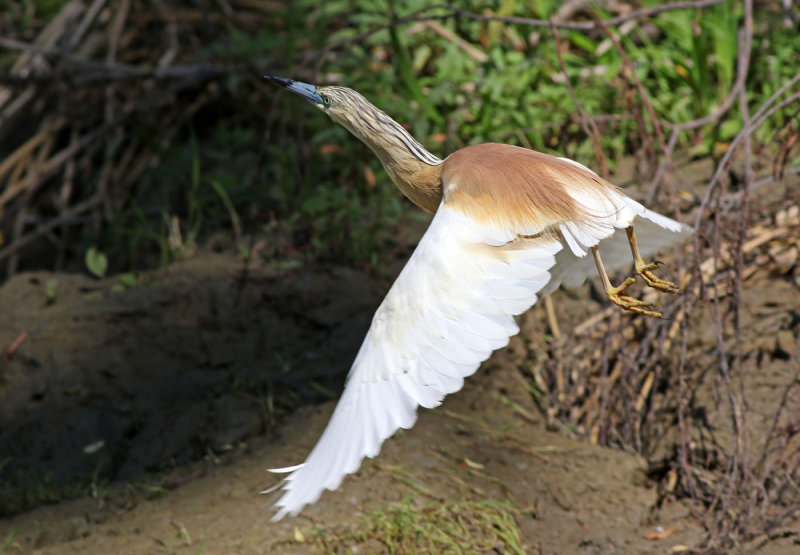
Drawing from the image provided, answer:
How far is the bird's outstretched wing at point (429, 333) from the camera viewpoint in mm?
2352

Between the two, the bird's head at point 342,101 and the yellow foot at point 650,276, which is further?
the bird's head at point 342,101

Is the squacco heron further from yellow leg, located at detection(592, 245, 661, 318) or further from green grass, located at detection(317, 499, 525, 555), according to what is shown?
green grass, located at detection(317, 499, 525, 555)

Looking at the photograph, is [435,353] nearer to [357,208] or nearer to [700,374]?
[700,374]

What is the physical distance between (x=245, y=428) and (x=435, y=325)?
1.52 m

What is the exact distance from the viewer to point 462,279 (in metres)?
2.62

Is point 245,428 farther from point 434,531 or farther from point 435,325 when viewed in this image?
point 435,325

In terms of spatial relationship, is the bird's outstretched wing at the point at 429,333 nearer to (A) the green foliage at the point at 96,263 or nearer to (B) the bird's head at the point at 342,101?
(B) the bird's head at the point at 342,101

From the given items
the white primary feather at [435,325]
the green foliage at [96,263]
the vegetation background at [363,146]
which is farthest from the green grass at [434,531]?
the green foliage at [96,263]

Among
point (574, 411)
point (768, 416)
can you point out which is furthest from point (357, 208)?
point (768, 416)

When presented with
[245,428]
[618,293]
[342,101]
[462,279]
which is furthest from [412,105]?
[462,279]

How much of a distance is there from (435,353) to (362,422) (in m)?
0.29

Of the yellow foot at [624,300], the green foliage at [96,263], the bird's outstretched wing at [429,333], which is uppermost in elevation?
the yellow foot at [624,300]

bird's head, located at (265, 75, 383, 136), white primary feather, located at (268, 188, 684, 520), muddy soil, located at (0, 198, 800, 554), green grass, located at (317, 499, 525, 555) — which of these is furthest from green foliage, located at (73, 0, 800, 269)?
white primary feather, located at (268, 188, 684, 520)

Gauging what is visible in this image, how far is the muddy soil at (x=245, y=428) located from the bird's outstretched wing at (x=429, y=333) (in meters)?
0.89
